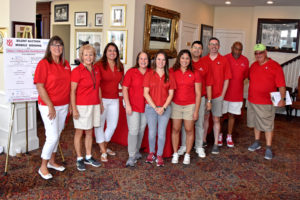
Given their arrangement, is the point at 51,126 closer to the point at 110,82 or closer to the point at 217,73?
the point at 110,82

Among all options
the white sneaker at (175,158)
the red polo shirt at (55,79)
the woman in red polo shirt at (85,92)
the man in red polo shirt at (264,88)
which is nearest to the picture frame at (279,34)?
the man in red polo shirt at (264,88)

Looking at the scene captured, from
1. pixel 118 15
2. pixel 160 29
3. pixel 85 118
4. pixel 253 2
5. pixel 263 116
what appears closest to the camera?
pixel 85 118

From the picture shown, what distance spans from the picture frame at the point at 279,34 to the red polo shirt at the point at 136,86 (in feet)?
20.5

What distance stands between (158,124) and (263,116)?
1602 mm

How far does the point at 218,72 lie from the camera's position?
A: 13.3 ft

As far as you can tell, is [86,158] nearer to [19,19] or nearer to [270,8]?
[19,19]

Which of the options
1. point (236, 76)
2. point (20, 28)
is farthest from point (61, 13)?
point (236, 76)

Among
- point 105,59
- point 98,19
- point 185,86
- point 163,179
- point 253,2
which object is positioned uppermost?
point 253,2

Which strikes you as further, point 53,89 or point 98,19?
point 98,19

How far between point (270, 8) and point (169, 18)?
3.44 m

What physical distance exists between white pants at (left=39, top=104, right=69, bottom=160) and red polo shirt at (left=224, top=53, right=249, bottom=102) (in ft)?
7.89

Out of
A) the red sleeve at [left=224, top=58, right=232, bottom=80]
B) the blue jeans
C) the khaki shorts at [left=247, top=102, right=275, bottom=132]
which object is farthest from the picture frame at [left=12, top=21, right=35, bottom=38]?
the khaki shorts at [left=247, top=102, right=275, bottom=132]

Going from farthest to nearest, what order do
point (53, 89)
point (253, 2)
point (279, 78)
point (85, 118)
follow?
1. point (253, 2)
2. point (279, 78)
3. point (85, 118)
4. point (53, 89)

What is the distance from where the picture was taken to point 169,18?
A: 6.76 m
